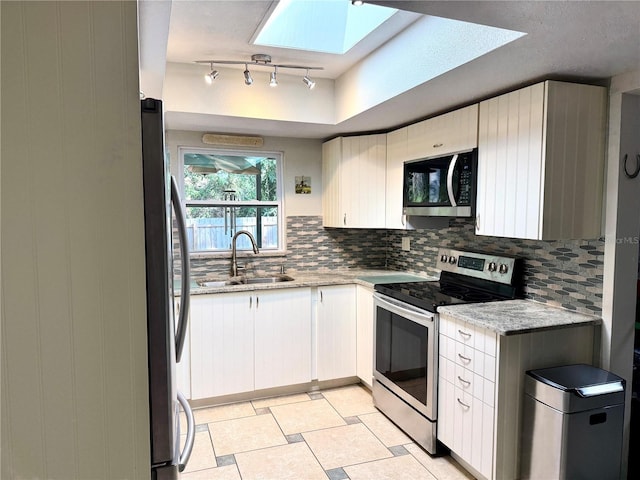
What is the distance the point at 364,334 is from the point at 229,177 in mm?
1763

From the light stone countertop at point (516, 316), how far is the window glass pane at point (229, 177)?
206cm

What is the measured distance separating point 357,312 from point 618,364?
1769 millimetres

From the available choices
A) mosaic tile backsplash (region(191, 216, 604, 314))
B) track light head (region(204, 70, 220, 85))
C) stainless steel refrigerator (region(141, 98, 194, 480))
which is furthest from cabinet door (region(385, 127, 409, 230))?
stainless steel refrigerator (region(141, 98, 194, 480))

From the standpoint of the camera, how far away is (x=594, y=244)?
2.28 metres

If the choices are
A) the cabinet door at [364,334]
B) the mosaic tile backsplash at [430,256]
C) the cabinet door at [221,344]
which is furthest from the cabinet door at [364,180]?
the cabinet door at [221,344]

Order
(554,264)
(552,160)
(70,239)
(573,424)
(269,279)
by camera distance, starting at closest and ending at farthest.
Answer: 1. (70,239)
2. (573,424)
3. (552,160)
4. (554,264)
5. (269,279)

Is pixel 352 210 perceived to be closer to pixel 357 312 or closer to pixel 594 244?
pixel 357 312

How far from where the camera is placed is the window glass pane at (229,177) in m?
3.68

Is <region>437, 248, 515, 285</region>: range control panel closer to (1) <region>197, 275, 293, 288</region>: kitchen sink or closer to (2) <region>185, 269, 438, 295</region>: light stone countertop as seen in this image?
(2) <region>185, 269, 438, 295</region>: light stone countertop

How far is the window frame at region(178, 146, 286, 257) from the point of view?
3.64m

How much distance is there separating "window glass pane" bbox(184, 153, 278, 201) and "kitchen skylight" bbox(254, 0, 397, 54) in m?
1.42

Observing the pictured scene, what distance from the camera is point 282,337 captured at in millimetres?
3357

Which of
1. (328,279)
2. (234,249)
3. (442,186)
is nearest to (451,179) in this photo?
(442,186)

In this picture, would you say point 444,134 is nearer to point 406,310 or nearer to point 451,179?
point 451,179
